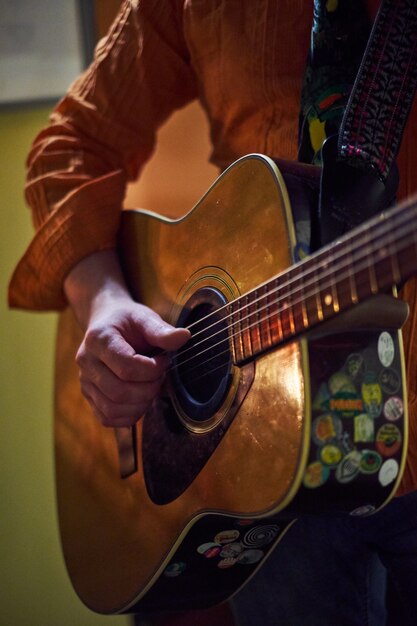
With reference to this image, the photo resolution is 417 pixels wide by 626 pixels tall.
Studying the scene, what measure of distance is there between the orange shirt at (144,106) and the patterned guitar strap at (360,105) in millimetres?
83

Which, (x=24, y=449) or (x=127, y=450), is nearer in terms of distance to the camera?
(x=127, y=450)

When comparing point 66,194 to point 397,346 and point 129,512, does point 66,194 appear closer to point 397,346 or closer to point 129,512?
point 129,512

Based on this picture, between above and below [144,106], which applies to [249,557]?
below

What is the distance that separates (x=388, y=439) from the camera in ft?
1.97

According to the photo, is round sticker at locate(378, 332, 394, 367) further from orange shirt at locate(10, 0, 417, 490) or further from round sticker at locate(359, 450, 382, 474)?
orange shirt at locate(10, 0, 417, 490)

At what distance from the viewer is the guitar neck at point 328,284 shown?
474 millimetres

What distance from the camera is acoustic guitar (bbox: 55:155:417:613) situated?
1.88ft

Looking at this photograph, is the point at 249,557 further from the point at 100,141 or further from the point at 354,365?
the point at 100,141

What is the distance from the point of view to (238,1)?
83cm

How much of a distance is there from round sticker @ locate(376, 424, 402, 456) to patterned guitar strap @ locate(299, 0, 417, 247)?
176 millimetres

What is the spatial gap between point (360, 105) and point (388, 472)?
35cm

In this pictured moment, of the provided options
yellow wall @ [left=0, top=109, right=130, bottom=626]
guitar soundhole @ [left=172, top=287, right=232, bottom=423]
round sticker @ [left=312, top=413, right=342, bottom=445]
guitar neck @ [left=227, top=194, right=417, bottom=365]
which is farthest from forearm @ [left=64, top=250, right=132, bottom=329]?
yellow wall @ [left=0, top=109, right=130, bottom=626]

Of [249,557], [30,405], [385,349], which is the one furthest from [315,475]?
[30,405]

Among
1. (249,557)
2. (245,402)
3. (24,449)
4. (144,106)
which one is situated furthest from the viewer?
(24,449)
